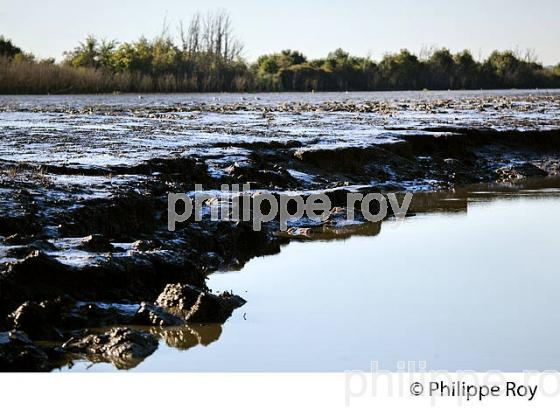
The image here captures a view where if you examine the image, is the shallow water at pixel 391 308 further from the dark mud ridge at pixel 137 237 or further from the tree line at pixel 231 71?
the tree line at pixel 231 71

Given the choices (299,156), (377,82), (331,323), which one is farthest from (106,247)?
(377,82)

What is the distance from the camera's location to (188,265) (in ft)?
22.9

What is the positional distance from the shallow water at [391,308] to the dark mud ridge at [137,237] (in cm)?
18

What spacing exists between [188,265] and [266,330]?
1158 mm

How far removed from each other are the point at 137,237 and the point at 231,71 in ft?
172

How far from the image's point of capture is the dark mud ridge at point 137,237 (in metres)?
5.69

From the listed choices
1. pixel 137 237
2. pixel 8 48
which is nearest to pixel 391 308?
pixel 137 237

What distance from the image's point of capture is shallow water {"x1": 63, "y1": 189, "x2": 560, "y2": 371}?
5.49 m

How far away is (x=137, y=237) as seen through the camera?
26.9 ft

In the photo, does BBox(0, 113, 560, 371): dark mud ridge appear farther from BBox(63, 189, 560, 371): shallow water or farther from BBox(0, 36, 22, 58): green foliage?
BBox(0, 36, 22, 58): green foliage

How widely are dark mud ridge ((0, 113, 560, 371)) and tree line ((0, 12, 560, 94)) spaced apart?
32132mm

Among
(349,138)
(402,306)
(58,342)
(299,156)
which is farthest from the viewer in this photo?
(349,138)

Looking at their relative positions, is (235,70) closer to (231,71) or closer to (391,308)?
(231,71)

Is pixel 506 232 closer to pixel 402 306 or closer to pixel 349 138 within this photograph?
pixel 402 306
